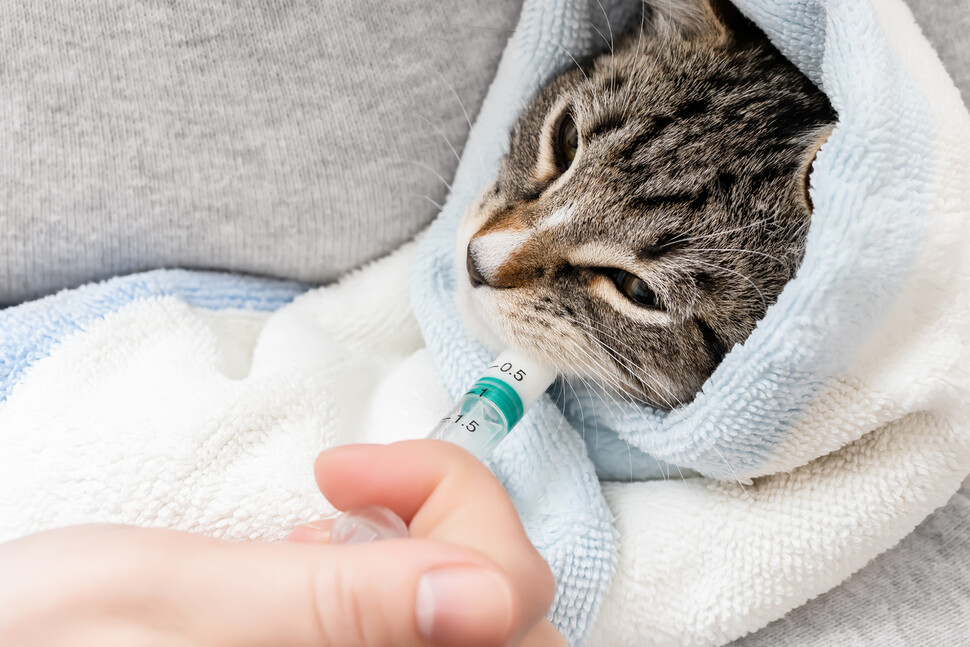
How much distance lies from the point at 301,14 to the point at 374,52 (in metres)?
0.12

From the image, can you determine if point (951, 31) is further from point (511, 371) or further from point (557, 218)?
point (511, 371)

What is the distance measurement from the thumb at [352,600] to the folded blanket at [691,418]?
13.1 inches

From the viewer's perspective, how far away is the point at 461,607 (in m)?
0.45

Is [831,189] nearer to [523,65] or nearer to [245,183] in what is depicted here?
[523,65]

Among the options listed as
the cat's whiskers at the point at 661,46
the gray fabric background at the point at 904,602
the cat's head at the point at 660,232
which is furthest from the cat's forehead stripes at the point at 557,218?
the gray fabric background at the point at 904,602

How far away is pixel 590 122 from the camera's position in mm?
937

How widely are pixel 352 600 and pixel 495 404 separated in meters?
0.38

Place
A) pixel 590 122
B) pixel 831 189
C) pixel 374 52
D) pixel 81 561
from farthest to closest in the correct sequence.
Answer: pixel 374 52 → pixel 590 122 → pixel 831 189 → pixel 81 561

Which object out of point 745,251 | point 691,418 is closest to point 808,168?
point 745,251

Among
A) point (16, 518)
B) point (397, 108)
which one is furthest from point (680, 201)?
point (16, 518)

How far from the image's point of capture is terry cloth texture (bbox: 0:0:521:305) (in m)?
0.96

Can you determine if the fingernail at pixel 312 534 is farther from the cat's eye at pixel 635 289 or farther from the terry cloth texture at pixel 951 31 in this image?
the terry cloth texture at pixel 951 31

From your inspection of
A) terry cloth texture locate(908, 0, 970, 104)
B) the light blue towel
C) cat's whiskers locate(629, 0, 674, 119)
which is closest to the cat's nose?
the light blue towel

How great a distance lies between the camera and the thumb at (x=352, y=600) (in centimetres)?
45
